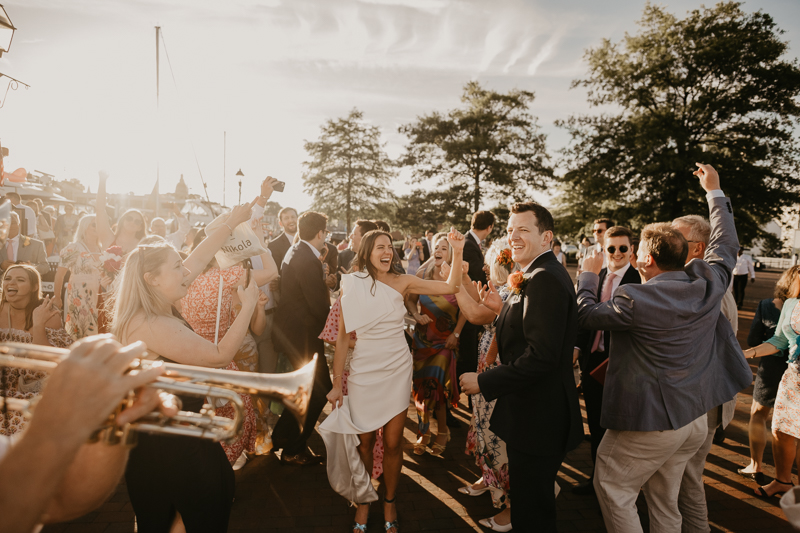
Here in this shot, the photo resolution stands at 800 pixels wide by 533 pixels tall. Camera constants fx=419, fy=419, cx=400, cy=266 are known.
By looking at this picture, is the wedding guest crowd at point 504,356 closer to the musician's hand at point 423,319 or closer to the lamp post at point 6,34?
the musician's hand at point 423,319

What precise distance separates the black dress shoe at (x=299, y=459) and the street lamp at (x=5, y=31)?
19.0 ft

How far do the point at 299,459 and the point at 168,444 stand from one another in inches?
98.8

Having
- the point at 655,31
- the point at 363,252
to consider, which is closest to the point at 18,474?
the point at 363,252

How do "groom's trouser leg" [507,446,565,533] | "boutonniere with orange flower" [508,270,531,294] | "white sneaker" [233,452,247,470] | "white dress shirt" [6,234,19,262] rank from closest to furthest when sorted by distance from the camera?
1. "groom's trouser leg" [507,446,565,533]
2. "boutonniere with orange flower" [508,270,531,294]
3. "white sneaker" [233,452,247,470]
4. "white dress shirt" [6,234,19,262]

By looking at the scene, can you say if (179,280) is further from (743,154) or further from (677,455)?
(743,154)

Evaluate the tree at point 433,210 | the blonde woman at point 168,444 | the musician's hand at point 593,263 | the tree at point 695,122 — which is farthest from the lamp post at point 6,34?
the tree at point 433,210

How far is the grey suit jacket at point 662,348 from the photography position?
245 cm

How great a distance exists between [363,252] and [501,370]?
1583 mm

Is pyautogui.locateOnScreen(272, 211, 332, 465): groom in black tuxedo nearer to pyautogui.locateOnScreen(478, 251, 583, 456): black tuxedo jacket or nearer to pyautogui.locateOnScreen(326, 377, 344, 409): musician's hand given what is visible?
pyautogui.locateOnScreen(326, 377, 344, 409): musician's hand

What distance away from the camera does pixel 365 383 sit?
128 inches

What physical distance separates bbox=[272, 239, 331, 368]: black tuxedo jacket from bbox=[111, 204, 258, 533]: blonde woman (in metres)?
2.06

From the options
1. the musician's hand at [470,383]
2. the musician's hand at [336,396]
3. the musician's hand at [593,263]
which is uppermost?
the musician's hand at [593,263]

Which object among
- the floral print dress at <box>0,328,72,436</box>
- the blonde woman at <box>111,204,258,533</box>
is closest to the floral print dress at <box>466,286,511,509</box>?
the blonde woman at <box>111,204,258,533</box>

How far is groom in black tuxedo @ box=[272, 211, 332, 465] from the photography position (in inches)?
175
